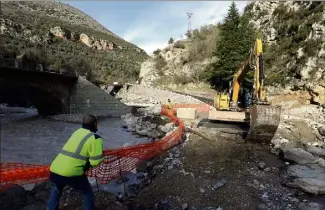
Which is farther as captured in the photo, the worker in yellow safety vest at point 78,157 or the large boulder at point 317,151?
the large boulder at point 317,151

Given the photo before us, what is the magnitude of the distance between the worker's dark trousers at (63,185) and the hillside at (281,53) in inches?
955

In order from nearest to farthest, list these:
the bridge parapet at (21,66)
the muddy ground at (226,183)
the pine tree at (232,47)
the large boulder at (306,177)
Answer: the muddy ground at (226,183), the large boulder at (306,177), the bridge parapet at (21,66), the pine tree at (232,47)

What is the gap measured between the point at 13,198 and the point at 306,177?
7831mm

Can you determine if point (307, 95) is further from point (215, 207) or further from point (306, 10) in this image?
point (215, 207)

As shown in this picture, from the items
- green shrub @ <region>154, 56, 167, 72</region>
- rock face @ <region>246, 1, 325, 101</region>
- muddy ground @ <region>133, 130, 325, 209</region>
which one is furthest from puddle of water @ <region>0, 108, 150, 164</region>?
green shrub @ <region>154, 56, 167, 72</region>

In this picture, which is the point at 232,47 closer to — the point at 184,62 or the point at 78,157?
the point at 184,62

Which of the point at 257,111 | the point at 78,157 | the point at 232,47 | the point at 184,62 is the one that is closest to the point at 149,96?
the point at 232,47

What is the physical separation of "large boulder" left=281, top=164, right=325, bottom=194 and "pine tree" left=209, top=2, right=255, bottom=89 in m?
28.6

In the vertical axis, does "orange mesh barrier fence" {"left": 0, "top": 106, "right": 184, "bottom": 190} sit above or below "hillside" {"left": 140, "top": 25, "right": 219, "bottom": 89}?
below

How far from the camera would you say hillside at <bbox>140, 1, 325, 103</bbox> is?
31.1 meters

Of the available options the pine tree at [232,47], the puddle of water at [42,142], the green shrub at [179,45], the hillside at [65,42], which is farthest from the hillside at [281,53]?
the puddle of water at [42,142]

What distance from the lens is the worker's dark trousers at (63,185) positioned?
5566mm

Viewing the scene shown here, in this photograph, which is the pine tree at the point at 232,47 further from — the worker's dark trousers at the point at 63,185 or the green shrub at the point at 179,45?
the worker's dark trousers at the point at 63,185

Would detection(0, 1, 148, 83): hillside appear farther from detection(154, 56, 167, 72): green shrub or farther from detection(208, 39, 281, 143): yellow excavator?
detection(208, 39, 281, 143): yellow excavator
